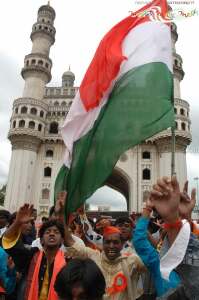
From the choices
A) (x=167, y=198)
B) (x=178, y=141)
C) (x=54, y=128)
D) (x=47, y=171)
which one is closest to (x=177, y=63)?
(x=178, y=141)

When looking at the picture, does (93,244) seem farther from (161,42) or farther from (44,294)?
(161,42)

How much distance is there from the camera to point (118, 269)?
3.07 metres

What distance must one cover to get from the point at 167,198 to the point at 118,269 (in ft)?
4.49

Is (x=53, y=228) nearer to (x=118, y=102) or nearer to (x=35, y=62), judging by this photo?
(x=118, y=102)

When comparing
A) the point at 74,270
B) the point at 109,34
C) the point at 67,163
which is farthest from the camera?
the point at 109,34

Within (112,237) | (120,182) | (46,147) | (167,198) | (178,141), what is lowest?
(112,237)

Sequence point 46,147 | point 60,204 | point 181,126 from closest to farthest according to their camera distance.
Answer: point 60,204 < point 181,126 < point 46,147

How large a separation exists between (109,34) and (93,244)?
3.40 meters

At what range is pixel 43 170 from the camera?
1192 inches

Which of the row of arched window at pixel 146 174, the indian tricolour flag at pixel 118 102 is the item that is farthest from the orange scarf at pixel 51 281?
the row of arched window at pixel 146 174

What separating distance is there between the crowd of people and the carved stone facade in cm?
2490

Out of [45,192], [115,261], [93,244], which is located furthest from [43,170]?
[115,261]

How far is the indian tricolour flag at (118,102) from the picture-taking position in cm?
396

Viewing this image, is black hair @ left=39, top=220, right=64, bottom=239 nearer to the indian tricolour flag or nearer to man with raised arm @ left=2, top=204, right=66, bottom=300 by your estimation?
man with raised arm @ left=2, top=204, right=66, bottom=300
